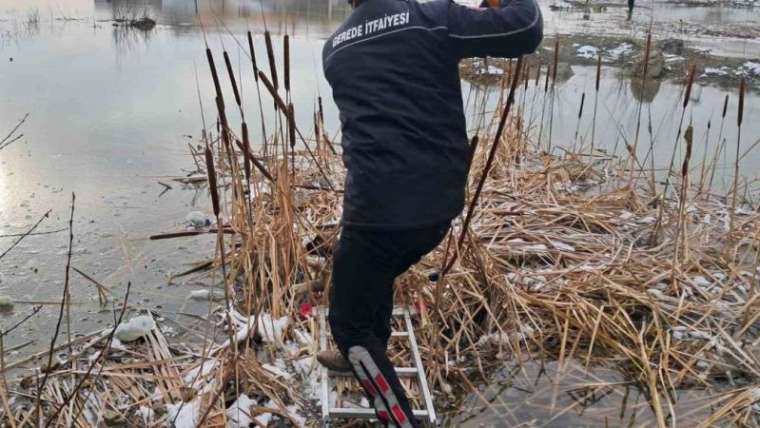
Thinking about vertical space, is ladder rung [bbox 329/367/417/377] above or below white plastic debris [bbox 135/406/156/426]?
above

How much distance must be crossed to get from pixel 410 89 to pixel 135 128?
4603 mm

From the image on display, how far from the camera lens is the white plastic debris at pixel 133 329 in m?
2.77

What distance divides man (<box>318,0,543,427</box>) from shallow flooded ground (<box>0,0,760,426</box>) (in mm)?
795

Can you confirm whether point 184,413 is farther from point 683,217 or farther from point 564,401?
point 683,217

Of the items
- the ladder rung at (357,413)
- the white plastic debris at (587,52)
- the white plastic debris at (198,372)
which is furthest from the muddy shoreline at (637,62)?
the ladder rung at (357,413)

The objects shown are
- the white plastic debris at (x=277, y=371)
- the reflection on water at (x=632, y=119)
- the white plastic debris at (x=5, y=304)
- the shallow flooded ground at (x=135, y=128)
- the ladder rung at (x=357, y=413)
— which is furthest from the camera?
the reflection on water at (x=632, y=119)

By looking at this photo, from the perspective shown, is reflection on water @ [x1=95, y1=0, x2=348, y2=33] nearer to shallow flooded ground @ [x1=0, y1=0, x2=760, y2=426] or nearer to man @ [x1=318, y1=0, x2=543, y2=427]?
shallow flooded ground @ [x1=0, y1=0, x2=760, y2=426]

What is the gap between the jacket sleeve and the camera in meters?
1.94

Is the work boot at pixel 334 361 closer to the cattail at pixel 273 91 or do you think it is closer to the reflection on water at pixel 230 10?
the cattail at pixel 273 91

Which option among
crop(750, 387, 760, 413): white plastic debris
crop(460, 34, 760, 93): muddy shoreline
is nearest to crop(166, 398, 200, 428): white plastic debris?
crop(750, 387, 760, 413): white plastic debris

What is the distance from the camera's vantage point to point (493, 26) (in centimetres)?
193

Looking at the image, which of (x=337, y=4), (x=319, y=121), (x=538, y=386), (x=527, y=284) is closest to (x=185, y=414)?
(x=538, y=386)

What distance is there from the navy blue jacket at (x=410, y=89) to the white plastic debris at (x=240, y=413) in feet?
2.76

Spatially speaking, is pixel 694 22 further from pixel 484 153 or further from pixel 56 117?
pixel 56 117
